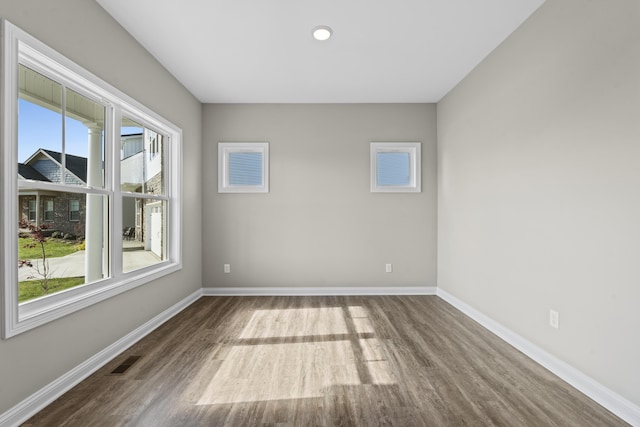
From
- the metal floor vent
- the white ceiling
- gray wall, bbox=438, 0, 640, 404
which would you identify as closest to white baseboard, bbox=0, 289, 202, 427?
the metal floor vent

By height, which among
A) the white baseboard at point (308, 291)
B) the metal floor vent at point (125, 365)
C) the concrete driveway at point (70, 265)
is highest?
the concrete driveway at point (70, 265)

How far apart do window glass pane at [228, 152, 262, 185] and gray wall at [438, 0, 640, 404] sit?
286cm

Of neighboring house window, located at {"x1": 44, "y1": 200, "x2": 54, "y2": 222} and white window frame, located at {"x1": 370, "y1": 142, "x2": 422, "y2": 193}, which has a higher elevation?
white window frame, located at {"x1": 370, "y1": 142, "x2": 422, "y2": 193}

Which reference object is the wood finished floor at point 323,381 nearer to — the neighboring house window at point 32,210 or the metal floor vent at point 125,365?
the metal floor vent at point 125,365

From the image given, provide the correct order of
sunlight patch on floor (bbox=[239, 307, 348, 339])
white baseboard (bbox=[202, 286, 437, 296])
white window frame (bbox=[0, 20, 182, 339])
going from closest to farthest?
white window frame (bbox=[0, 20, 182, 339]), sunlight patch on floor (bbox=[239, 307, 348, 339]), white baseboard (bbox=[202, 286, 437, 296])

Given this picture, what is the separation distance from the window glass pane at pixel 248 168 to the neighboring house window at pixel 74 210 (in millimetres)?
2274

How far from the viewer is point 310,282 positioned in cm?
440

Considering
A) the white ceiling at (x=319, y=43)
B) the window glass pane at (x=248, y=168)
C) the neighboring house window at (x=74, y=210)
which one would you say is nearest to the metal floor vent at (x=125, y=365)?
the neighboring house window at (x=74, y=210)

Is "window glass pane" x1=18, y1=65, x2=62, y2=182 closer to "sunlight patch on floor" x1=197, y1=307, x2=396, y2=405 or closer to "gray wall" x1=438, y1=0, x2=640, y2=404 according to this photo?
"sunlight patch on floor" x1=197, y1=307, x2=396, y2=405

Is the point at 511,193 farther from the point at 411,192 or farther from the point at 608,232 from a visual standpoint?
the point at 411,192

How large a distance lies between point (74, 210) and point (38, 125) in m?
0.63

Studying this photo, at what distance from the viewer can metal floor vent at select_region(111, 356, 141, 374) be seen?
2.24 meters

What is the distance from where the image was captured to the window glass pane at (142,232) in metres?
2.83

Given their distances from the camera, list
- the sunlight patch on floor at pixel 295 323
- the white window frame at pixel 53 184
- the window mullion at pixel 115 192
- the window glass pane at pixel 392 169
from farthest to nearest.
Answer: the window glass pane at pixel 392 169 → the sunlight patch on floor at pixel 295 323 → the window mullion at pixel 115 192 → the white window frame at pixel 53 184
